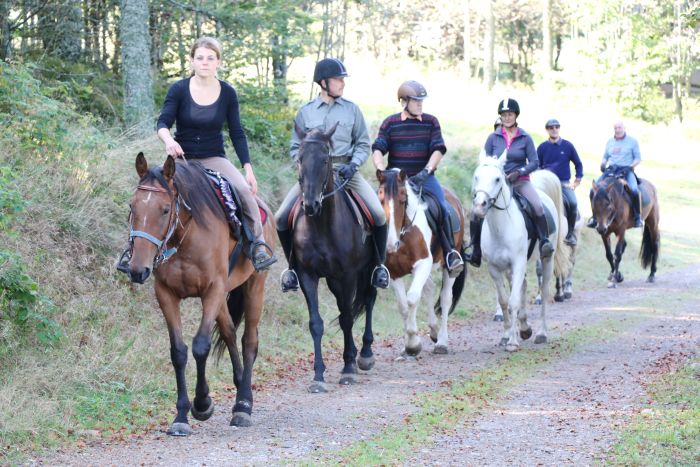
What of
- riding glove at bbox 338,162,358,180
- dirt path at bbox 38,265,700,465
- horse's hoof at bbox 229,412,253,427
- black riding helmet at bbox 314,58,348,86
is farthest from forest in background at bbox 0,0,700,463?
black riding helmet at bbox 314,58,348,86

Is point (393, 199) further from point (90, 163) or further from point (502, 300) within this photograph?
point (90, 163)

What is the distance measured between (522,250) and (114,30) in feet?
25.3

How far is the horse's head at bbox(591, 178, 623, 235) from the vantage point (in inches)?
773

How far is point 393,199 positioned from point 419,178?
0.63 m

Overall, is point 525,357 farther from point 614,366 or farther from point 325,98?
point 325,98

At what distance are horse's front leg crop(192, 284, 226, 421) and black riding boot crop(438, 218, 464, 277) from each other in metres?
4.74

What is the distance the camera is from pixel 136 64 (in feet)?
43.1

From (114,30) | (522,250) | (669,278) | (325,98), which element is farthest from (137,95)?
(669,278)

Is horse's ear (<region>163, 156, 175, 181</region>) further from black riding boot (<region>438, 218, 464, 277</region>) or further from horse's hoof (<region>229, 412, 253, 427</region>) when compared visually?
black riding boot (<region>438, 218, 464, 277</region>)

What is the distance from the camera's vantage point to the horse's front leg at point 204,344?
290 inches

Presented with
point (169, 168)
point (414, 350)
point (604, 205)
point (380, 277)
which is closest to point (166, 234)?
point (169, 168)

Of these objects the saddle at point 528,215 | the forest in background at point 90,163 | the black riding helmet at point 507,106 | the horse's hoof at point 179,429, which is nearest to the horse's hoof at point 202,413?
the horse's hoof at point 179,429

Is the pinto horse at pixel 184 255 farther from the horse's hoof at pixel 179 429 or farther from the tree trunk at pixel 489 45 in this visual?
the tree trunk at pixel 489 45

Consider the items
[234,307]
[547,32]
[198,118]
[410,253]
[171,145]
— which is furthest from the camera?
[547,32]
